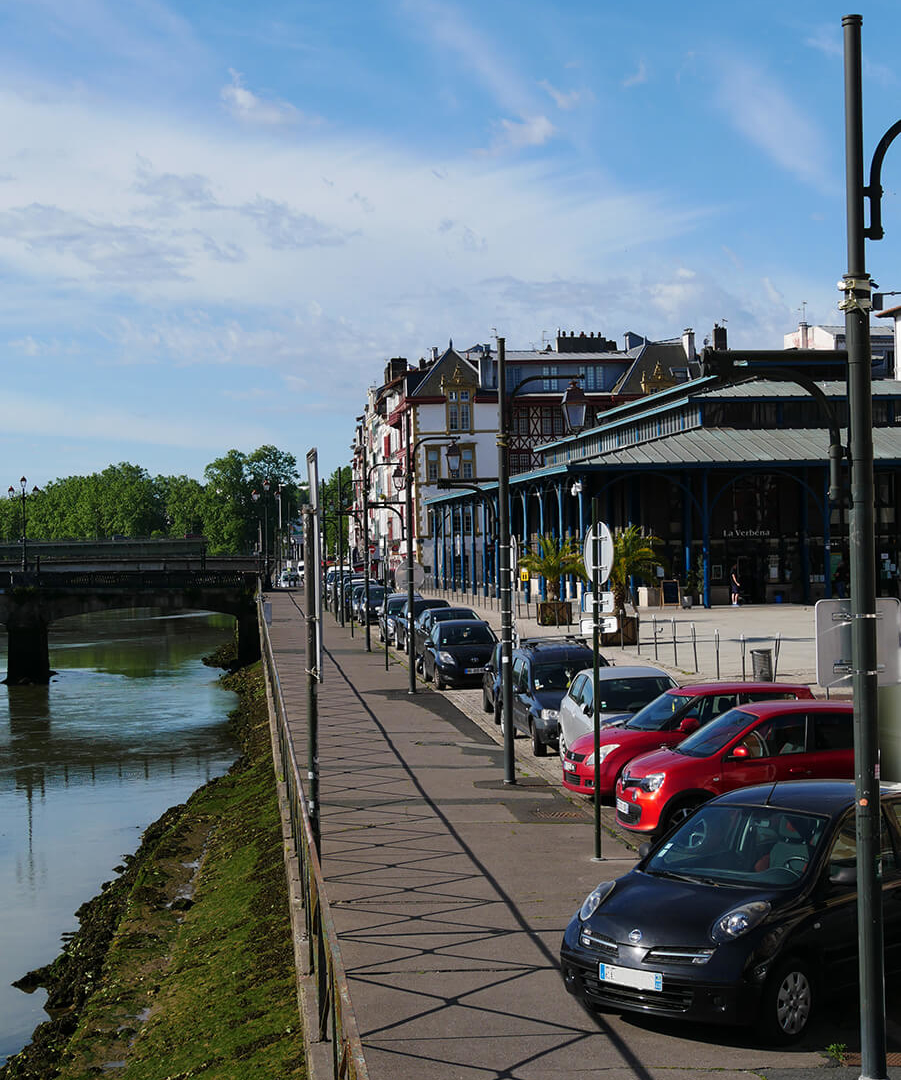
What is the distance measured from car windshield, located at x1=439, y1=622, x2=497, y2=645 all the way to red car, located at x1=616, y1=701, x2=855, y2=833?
19427mm

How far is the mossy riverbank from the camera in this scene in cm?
1135

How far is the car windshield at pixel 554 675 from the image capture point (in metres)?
23.1

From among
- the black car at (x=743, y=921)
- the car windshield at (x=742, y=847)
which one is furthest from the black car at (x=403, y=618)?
the black car at (x=743, y=921)

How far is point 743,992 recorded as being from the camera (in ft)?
27.5

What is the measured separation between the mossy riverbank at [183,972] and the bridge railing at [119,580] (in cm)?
4941

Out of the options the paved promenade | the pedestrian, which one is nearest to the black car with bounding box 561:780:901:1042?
the paved promenade

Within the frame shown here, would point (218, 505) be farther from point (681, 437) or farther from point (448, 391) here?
point (681, 437)

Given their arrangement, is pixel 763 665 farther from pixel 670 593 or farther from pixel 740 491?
pixel 740 491

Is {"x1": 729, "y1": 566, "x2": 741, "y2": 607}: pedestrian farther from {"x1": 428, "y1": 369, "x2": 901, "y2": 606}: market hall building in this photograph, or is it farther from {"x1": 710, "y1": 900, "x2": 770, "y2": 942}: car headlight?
{"x1": 710, "y1": 900, "x2": 770, "y2": 942}: car headlight

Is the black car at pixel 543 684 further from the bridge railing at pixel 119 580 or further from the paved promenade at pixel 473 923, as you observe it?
the bridge railing at pixel 119 580

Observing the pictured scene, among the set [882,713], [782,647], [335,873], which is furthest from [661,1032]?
[782,647]

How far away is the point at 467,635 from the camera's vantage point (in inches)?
1367

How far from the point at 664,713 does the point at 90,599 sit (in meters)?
57.5

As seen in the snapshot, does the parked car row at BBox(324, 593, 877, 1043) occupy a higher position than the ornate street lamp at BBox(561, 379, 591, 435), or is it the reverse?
the ornate street lamp at BBox(561, 379, 591, 435)
